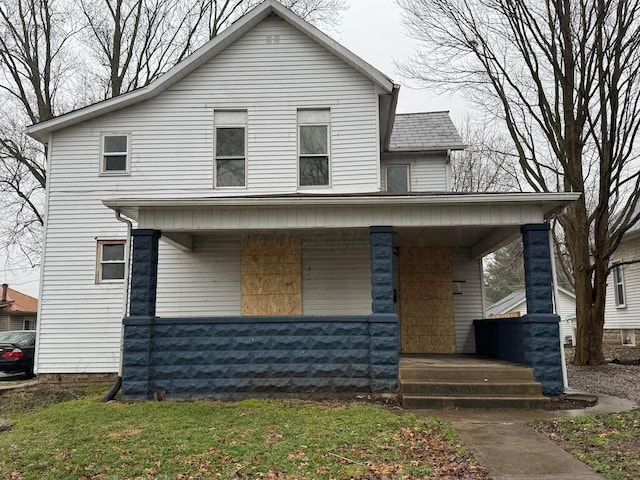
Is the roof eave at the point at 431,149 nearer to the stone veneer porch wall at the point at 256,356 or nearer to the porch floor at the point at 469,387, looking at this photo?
the stone veneer porch wall at the point at 256,356

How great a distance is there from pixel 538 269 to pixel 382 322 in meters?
2.57

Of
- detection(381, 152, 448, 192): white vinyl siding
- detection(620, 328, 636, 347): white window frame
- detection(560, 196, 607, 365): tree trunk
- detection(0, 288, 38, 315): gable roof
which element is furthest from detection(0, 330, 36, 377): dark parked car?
detection(0, 288, 38, 315): gable roof

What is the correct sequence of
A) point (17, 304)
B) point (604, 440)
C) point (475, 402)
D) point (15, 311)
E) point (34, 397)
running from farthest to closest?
point (17, 304), point (15, 311), point (34, 397), point (475, 402), point (604, 440)

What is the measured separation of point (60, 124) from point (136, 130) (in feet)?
5.09

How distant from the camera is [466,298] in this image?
475 inches

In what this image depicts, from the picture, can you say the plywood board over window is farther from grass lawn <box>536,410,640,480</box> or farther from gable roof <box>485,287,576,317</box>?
gable roof <box>485,287,576,317</box>

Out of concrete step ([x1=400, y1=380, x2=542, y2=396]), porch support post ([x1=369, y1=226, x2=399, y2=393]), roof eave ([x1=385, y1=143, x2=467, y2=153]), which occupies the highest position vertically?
roof eave ([x1=385, y1=143, x2=467, y2=153])

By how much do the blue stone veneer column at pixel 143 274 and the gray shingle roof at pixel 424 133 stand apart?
20.8ft

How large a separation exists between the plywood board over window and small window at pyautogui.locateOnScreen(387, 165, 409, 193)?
129 inches

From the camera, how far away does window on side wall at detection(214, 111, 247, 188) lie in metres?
11.5

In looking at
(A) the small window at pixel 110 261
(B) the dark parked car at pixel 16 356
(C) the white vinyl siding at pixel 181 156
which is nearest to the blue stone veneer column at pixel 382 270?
(C) the white vinyl siding at pixel 181 156

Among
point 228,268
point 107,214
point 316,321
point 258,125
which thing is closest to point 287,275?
point 228,268

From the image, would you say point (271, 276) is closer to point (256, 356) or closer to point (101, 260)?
point (256, 356)

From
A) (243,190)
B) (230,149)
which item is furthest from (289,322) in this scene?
(230,149)
